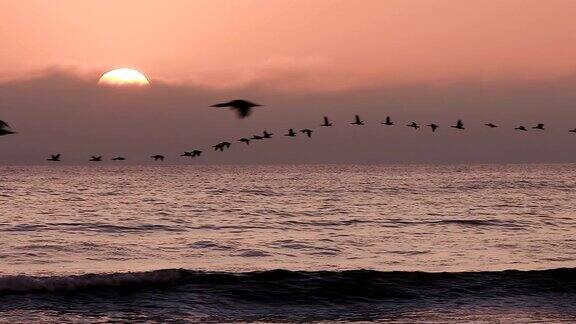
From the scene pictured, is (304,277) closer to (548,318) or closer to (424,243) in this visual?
(548,318)

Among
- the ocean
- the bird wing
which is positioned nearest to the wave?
the ocean

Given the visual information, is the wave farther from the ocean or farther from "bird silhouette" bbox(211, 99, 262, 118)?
"bird silhouette" bbox(211, 99, 262, 118)

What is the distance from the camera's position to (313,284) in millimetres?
29312

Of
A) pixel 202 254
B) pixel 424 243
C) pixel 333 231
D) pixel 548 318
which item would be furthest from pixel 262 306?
pixel 333 231

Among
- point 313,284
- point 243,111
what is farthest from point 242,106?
point 313,284

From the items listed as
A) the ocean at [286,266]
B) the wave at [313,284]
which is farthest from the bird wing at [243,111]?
the wave at [313,284]

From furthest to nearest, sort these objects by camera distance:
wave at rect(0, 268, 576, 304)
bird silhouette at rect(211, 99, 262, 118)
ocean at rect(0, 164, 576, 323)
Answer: wave at rect(0, 268, 576, 304), ocean at rect(0, 164, 576, 323), bird silhouette at rect(211, 99, 262, 118)

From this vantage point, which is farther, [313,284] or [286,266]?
[286,266]

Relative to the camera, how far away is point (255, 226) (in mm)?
50750

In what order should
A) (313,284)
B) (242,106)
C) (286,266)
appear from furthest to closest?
(286,266) < (313,284) < (242,106)

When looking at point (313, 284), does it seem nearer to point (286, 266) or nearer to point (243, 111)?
point (286, 266)

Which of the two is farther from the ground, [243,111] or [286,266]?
[243,111]

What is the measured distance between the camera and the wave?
2780cm

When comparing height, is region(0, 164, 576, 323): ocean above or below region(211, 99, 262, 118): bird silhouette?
below
